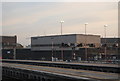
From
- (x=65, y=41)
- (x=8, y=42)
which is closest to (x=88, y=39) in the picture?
(x=65, y=41)

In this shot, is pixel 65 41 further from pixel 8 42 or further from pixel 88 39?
pixel 8 42

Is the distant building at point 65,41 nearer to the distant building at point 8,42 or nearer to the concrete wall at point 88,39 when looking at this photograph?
the concrete wall at point 88,39

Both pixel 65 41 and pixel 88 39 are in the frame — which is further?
pixel 88 39

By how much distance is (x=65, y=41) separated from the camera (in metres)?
127

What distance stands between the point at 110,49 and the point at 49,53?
104ft

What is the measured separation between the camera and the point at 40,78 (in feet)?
163

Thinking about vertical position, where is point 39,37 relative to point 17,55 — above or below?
above

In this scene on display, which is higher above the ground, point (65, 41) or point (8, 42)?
point (8, 42)

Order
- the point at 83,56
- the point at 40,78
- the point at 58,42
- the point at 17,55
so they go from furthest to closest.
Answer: the point at 17,55
the point at 58,42
the point at 83,56
the point at 40,78

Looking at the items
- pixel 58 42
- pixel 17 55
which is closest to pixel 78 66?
pixel 58 42

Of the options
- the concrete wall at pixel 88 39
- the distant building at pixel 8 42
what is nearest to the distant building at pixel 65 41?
the concrete wall at pixel 88 39

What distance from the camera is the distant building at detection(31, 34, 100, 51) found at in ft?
402

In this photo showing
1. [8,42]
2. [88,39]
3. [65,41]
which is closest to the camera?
[65,41]

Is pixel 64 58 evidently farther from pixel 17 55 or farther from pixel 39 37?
pixel 17 55
